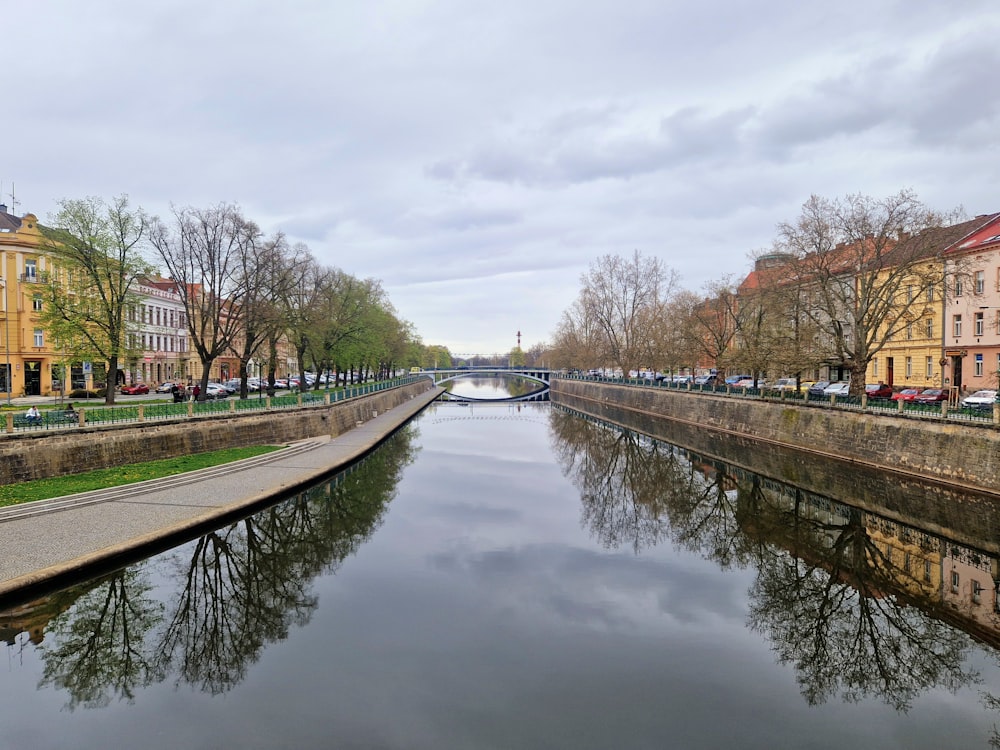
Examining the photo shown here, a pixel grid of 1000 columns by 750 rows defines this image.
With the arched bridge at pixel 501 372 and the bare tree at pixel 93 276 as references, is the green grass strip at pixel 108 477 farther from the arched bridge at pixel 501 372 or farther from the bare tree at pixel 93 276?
the arched bridge at pixel 501 372

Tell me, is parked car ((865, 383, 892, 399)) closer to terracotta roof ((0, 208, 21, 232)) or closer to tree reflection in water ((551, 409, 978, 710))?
tree reflection in water ((551, 409, 978, 710))

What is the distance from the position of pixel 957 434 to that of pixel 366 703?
23.9 meters

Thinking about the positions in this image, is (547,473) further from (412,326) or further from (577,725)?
(412,326)

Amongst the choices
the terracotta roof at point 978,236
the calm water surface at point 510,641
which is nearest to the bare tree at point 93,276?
the calm water surface at point 510,641

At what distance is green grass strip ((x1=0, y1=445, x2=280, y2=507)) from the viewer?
17.6m

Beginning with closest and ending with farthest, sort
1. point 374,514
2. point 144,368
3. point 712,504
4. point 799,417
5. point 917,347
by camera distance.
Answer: point 374,514, point 712,504, point 799,417, point 917,347, point 144,368

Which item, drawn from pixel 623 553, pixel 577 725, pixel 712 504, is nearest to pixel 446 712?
pixel 577 725

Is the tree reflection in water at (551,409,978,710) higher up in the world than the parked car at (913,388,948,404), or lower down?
lower down

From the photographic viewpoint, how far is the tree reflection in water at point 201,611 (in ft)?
32.9

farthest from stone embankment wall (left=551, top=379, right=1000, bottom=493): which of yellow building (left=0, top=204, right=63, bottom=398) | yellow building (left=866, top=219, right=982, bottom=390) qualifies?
yellow building (left=0, top=204, right=63, bottom=398)

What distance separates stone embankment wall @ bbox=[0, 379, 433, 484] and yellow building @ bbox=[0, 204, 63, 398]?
20159 millimetres

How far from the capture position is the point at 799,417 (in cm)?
3294

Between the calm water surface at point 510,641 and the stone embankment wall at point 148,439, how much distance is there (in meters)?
8.04

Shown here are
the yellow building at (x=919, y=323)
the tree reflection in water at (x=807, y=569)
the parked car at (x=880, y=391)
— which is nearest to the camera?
the tree reflection in water at (x=807, y=569)
